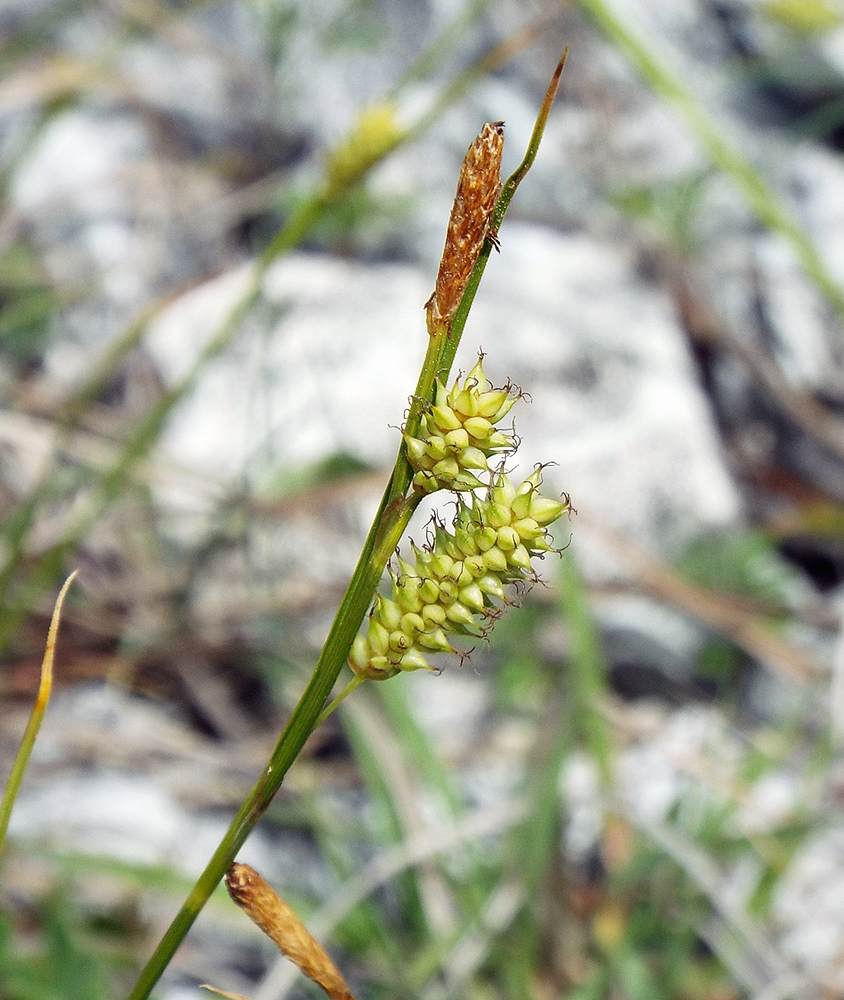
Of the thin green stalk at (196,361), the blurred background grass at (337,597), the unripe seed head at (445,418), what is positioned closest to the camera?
the unripe seed head at (445,418)

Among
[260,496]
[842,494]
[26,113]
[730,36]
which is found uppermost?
[730,36]

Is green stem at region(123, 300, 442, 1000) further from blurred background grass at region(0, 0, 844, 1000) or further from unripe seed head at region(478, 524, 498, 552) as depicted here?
blurred background grass at region(0, 0, 844, 1000)

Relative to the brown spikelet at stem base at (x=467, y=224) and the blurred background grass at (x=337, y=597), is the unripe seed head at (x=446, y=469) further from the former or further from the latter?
the blurred background grass at (x=337, y=597)

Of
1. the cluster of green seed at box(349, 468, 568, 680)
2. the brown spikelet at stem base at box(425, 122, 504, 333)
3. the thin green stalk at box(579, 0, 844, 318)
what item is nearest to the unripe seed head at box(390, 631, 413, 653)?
the cluster of green seed at box(349, 468, 568, 680)

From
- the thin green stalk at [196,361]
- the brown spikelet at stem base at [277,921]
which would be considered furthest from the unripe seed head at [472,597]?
the thin green stalk at [196,361]

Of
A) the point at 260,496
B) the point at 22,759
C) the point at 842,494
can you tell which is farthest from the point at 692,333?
the point at 22,759

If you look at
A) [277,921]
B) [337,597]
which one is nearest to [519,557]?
[277,921]

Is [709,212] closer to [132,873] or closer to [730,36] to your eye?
[730,36]
